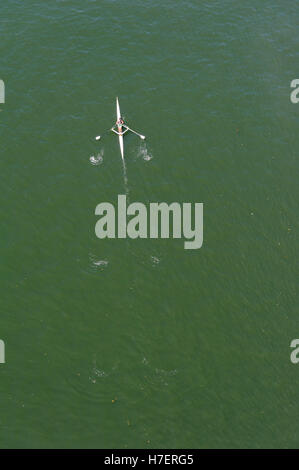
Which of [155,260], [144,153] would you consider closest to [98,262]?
[155,260]

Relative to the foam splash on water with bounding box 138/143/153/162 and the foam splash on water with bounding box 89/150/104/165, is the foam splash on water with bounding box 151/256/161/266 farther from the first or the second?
the foam splash on water with bounding box 89/150/104/165

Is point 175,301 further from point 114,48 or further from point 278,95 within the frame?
point 114,48

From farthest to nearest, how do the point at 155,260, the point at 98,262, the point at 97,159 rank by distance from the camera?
the point at 97,159 → the point at 155,260 → the point at 98,262

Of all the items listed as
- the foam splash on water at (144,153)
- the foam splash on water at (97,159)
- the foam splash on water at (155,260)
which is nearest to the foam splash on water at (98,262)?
the foam splash on water at (155,260)

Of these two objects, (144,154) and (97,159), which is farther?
(144,154)

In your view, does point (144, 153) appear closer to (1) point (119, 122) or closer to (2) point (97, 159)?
(1) point (119, 122)

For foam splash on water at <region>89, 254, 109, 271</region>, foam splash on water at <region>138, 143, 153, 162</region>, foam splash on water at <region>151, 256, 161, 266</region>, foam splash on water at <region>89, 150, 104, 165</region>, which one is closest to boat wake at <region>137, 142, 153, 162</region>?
foam splash on water at <region>138, 143, 153, 162</region>

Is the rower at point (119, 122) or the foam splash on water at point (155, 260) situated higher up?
the rower at point (119, 122)

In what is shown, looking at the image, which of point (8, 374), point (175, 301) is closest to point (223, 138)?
point (175, 301)

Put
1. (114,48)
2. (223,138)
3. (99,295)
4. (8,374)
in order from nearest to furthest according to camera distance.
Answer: (8,374) → (99,295) → (223,138) → (114,48)

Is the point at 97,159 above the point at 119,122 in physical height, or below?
below

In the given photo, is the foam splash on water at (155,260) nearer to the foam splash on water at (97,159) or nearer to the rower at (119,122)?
the foam splash on water at (97,159)
